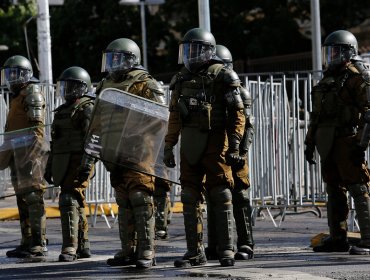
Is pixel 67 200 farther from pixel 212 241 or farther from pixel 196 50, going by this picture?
pixel 196 50

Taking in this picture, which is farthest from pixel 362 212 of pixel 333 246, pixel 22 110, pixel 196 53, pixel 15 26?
pixel 15 26

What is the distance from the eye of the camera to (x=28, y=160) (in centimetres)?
1170

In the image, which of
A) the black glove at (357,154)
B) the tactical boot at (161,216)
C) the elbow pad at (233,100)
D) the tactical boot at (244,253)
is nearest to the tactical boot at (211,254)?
the tactical boot at (244,253)

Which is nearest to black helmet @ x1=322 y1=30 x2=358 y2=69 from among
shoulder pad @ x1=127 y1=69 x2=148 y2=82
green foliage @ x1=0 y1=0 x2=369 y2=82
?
shoulder pad @ x1=127 y1=69 x2=148 y2=82

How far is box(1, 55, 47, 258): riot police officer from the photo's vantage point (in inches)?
455

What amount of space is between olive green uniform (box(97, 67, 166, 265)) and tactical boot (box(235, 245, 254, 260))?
939mm

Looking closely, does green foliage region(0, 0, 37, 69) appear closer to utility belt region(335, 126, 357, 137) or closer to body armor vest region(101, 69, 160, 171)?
utility belt region(335, 126, 357, 137)

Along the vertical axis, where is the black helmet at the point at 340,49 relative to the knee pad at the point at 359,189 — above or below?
above

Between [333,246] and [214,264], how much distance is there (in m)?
1.52

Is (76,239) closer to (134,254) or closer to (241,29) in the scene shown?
(134,254)

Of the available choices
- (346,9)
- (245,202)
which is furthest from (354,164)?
(346,9)

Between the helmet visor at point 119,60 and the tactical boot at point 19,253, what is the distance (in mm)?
2184

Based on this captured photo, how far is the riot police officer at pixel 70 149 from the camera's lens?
1098cm

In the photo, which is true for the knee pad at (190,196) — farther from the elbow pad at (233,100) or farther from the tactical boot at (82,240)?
the tactical boot at (82,240)
